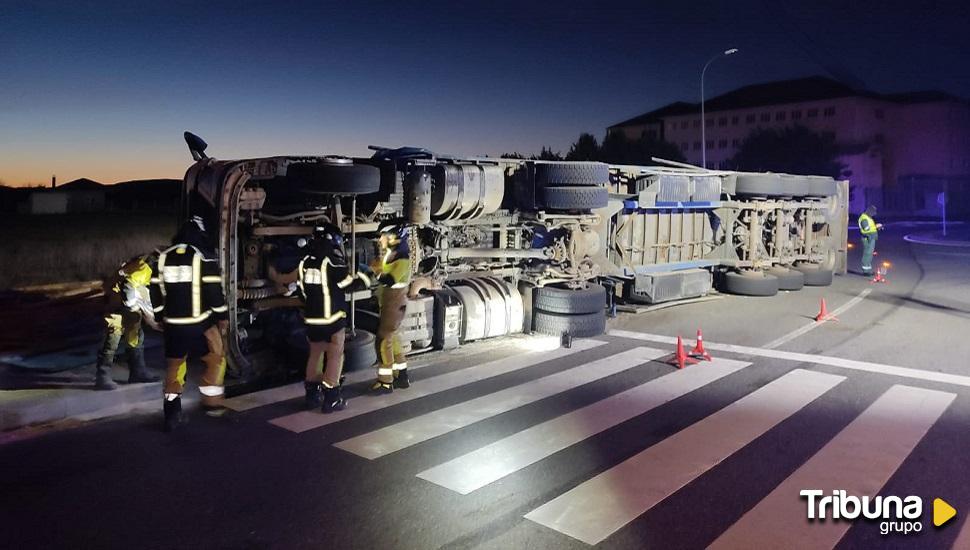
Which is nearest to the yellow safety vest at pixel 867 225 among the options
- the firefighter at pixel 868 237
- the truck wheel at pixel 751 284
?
the firefighter at pixel 868 237

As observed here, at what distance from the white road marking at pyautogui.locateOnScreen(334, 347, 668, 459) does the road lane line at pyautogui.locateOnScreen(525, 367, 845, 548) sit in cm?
151

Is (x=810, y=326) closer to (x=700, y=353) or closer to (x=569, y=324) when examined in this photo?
(x=700, y=353)

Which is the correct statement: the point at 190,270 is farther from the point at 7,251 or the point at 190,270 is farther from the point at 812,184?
the point at 7,251

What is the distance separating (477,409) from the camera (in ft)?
21.9

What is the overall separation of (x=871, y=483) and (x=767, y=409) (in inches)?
69.6

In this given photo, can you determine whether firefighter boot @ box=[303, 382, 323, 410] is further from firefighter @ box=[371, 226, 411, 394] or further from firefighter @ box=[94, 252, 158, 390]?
firefighter @ box=[94, 252, 158, 390]

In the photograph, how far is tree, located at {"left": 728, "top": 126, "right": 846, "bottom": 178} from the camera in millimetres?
61719

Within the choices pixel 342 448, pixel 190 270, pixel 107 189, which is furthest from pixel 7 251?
pixel 107 189

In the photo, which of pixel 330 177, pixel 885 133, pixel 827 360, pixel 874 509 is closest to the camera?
pixel 874 509

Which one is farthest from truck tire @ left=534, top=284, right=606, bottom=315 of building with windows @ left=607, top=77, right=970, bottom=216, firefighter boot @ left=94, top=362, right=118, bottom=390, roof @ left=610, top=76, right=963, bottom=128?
roof @ left=610, top=76, right=963, bottom=128

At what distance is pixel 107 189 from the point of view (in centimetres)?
4322

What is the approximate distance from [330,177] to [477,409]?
2.90 m

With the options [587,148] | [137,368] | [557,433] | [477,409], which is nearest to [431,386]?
[477,409]

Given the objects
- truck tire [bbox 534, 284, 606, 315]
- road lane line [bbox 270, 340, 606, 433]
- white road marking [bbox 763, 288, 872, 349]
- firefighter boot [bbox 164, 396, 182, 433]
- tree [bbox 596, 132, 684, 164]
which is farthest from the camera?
tree [bbox 596, 132, 684, 164]
